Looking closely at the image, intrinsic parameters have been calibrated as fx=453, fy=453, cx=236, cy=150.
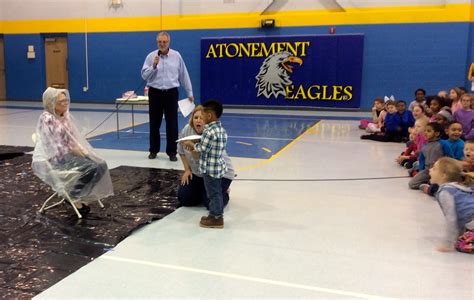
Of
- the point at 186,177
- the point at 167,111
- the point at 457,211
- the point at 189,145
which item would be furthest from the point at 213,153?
the point at 167,111

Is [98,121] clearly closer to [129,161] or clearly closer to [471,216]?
[129,161]

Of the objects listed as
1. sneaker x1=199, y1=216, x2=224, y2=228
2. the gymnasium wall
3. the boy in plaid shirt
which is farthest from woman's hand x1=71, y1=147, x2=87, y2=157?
the gymnasium wall

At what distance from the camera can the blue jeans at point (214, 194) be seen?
369 cm

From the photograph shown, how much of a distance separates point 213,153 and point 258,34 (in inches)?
394

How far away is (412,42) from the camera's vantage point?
1183 centimetres

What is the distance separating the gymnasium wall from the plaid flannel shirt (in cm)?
966

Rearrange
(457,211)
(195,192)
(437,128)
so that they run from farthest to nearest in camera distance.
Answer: (437,128) → (195,192) → (457,211)

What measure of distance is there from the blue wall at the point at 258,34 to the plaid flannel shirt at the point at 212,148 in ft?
31.7

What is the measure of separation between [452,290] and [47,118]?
10.9ft

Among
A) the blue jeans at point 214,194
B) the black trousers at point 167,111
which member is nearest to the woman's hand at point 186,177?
the blue jeans at point 214,194

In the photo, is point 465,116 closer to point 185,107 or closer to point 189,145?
point 185,107

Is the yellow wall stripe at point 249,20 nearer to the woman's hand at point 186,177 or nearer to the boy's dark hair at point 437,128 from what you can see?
the boy's dark hair at point 437,128

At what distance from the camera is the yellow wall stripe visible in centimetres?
1152

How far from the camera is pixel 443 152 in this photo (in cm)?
478
